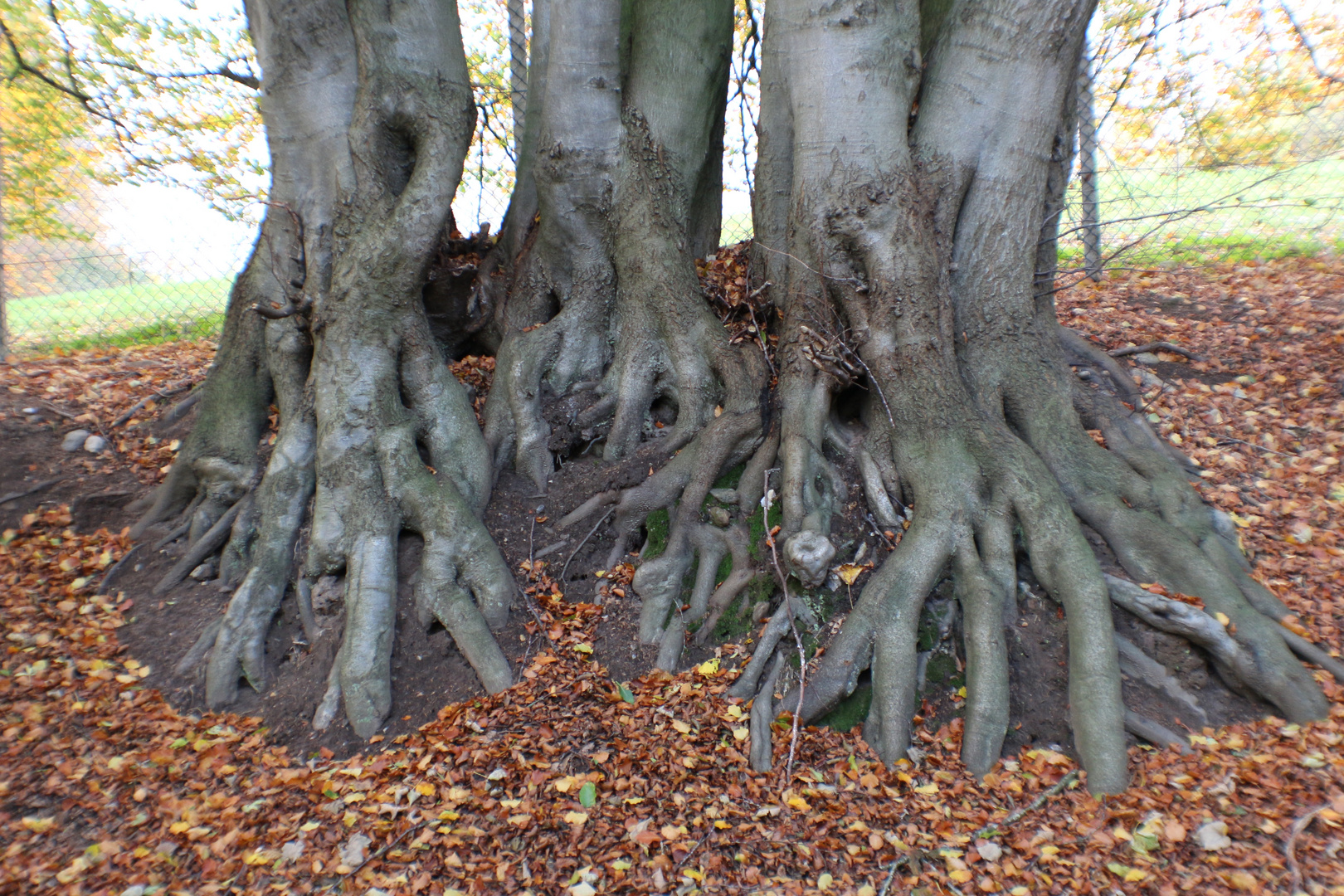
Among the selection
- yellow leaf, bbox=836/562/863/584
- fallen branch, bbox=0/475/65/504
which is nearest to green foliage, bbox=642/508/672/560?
yellow leaf, bbox=836/562/863/584

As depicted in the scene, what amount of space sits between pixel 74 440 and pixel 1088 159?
9869 millimetres

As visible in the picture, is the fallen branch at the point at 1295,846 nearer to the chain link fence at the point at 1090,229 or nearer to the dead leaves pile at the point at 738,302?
the dead leaves pile at the point at 738,302

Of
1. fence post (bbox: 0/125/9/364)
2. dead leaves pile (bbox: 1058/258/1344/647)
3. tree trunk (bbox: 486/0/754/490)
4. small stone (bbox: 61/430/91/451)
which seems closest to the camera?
dead leaves pile (bbox: 1058/258/1344/647)

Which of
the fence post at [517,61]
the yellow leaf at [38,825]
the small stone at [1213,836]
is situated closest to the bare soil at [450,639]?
the small stone at [1213,836]

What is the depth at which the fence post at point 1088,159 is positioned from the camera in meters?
7.59

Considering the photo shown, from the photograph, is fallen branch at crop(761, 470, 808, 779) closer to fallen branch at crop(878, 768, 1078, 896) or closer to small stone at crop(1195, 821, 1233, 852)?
fallen branch at crop(878, 768, 1078, 896)

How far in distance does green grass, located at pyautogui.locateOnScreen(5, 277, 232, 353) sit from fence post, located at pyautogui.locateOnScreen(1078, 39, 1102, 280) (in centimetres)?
967

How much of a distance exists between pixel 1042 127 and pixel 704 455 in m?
2.74

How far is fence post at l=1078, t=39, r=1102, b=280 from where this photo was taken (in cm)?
759

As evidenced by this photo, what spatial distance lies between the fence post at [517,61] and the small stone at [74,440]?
205 inches

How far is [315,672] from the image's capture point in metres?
3.68

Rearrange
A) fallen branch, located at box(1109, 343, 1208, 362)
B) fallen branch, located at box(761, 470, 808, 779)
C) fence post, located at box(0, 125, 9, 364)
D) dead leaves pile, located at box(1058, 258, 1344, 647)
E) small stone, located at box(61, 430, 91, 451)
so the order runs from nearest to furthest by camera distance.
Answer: fallen branch, located at box(761, 470, 808, 779) → dead leaves pile, located at box(1058, 258, 1344, 647) → small stone, located at box(61, 430, 91, 451) → fallen branch, located at box(1109, 343, 1208, 362) → fence post, located at box(0, 125, 9, 364)

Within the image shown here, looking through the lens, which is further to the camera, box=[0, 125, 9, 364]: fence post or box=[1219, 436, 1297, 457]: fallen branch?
box=[0, 125, 9, 364]: fence post

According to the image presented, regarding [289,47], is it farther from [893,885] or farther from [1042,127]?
[893,885]
